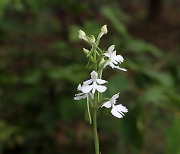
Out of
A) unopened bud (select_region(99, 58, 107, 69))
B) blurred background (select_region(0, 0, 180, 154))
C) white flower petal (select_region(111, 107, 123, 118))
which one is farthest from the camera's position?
blurred background (select_region(0, 0, 180, 154))

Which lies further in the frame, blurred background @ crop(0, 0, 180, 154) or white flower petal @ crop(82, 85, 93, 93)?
blurred background @ crop(0, 0, 180, 154)

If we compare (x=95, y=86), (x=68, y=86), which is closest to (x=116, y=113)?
(x=95, y=86)

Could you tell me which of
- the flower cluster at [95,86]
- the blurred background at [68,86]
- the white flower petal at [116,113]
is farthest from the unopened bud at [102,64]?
the blurred background at [68,86]

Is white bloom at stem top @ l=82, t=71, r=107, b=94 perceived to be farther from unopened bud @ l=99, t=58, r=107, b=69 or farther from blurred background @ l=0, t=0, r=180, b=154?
blurred background @ l=0, t=0, r=180, b=154

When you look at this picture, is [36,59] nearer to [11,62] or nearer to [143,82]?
[11,62]

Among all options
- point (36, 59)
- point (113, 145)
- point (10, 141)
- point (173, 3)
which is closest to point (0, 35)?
point (36, 59)

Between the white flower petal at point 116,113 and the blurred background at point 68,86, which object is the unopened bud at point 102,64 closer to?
the white flower petal at point 116,113

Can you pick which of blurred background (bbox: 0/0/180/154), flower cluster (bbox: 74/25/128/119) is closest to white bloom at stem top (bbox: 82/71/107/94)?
flower cluster (bbox: 74/25/128/119)

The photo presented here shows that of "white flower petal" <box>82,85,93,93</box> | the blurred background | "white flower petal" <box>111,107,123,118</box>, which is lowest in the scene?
"white flower petal" <box>111,107,123,118</box>
